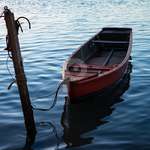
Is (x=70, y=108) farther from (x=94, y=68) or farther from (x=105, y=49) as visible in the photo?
(x=105, y=49)

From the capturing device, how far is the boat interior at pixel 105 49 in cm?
1941

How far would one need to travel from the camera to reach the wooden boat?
→ 1392 centimetres

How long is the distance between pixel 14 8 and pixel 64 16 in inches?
444

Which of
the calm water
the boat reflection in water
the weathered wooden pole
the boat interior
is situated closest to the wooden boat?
the boat interior

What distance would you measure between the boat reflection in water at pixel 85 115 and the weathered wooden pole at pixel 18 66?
48.5 inches

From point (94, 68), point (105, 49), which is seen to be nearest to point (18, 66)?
point (94, 68)

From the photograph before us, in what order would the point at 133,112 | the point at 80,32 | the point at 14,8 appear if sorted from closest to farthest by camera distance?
1. the point at 133,112
2. the point at 80,32
3. the point at 14,8

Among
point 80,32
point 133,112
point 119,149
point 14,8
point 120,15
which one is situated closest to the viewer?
point 119,149

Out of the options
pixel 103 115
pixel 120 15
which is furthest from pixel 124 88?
pixel 120 15

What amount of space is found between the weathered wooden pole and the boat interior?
6.23m

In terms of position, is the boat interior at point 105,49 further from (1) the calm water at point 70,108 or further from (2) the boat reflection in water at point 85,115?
(2) the boat reflection in water at point 85,115

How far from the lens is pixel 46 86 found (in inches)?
682

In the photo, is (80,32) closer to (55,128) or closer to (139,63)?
(139,63)

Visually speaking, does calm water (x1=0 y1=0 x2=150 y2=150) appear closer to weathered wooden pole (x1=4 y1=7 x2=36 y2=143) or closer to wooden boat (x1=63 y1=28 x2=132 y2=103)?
weathered wooden pole (x1=4 y1=7 x2=36 y2=143)
